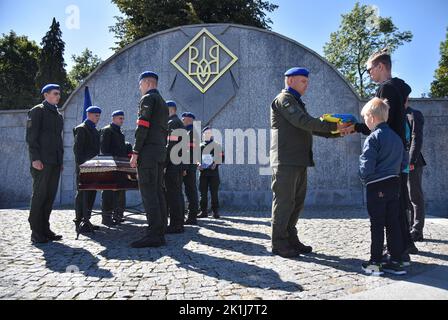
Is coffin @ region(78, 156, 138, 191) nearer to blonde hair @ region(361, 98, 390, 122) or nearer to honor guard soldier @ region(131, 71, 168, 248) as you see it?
honor guard soldier @ region(131, 71, 168, 248)

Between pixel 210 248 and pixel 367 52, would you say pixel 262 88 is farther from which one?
pixel 367 52

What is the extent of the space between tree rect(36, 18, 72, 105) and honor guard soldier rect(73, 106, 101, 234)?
29231 millimetres

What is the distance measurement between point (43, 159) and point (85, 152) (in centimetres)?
111

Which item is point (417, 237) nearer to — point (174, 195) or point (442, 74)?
point (174, 195)

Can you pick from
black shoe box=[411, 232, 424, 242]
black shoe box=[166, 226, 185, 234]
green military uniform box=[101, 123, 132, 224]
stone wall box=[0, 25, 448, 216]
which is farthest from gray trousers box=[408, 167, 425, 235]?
stone wall box=[0, 25, 448, 216]

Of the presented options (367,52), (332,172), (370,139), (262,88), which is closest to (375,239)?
(370,139)

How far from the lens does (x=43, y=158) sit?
5.25m

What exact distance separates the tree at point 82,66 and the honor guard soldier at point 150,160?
43393 mm

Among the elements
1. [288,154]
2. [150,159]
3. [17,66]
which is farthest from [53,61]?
[288,154]

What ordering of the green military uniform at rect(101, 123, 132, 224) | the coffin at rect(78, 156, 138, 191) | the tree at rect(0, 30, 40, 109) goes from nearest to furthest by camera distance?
the coffin at rect(78, 156, 138, 191), the green military uniform at rect(101, 123, 132, 224), the tree at rect(0, 30, 40, 109)

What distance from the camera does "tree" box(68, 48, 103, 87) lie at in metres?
44.8

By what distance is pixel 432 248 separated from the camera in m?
4.66

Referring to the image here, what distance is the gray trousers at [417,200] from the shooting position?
17.4 ft

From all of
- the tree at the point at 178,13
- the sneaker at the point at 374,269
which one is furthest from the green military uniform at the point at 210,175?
the tree at the point at 178,13
